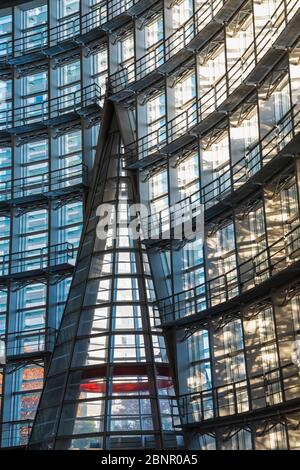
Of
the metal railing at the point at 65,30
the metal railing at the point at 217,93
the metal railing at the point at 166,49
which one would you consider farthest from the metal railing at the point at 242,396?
the metal railing at the point at 65,30

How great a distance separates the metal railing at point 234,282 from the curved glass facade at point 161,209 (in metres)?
0.07

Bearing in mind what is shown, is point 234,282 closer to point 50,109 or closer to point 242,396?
point 242,396

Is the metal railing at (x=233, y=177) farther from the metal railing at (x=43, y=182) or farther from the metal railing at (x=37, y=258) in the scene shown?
the metal railing at (x=43, y=182)

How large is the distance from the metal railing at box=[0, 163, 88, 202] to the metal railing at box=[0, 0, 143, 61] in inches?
234

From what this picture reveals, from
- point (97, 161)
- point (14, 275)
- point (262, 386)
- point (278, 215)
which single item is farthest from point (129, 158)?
point (262, 386)

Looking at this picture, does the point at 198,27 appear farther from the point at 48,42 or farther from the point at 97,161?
the point at 48,42

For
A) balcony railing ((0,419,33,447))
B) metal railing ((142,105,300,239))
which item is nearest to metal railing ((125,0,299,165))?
metal railing ((142,105,300,239))

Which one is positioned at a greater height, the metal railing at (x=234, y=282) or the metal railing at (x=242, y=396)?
the metal railing at (x=234, y=282)

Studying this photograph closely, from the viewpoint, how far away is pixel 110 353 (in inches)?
1182

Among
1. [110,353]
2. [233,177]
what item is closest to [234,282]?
[233,177]

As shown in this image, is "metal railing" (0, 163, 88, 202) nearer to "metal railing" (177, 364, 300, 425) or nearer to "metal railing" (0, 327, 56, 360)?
"metal railing" (0, 327, 56, 360)

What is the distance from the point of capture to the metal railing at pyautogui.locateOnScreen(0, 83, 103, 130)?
36.8 m

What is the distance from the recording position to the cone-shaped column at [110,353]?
93.7 ft

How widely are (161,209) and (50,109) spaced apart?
9240 mm
